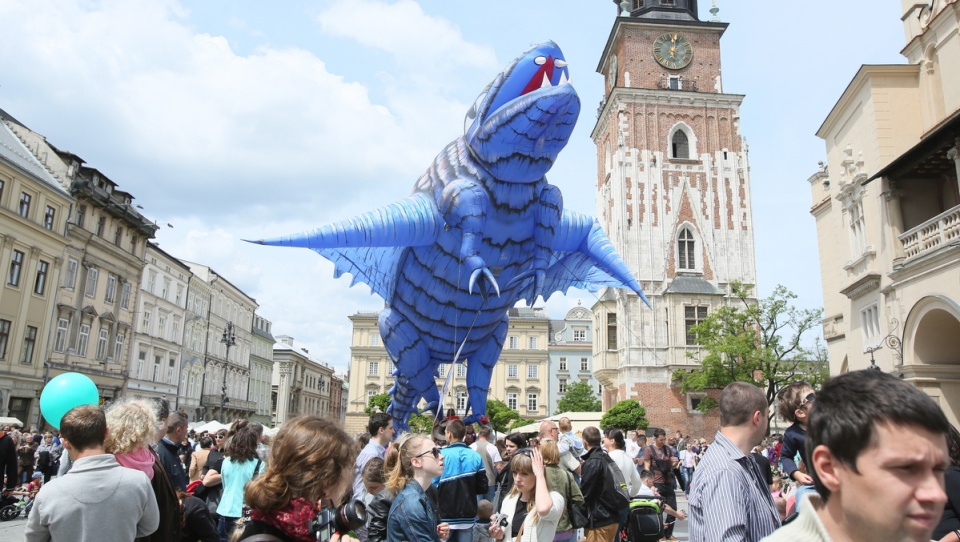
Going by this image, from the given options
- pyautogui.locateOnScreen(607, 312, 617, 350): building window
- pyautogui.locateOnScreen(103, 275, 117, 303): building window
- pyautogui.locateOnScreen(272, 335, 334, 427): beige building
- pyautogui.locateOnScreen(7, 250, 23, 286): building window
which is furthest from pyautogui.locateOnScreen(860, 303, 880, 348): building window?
pyautogui.locateOnScreen(272, 335, 334, 427): beige building

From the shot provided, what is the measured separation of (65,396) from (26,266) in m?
24.3

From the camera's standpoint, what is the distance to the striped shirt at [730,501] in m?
2.62

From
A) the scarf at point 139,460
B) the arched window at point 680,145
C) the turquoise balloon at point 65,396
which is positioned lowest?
the scarf at point 139,460

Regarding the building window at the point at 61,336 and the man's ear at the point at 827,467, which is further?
the building window at the point at 61,336

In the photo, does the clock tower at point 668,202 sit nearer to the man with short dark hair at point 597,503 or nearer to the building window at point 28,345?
the building window at point 28,345

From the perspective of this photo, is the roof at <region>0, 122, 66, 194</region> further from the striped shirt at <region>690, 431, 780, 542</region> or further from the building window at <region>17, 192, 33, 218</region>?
the striped shirt at <region>690, 431, 780, 542</region>

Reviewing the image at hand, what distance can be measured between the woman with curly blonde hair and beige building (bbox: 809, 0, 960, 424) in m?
14.7

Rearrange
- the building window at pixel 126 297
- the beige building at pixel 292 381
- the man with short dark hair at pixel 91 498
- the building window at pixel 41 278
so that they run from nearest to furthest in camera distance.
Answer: the man with short dark hair at pixel 91 498 → the building window at pixel 41 278 → the building window at pixel 126 297 → the beige building at pixel 292 381

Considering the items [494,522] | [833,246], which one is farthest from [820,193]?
[494,522]

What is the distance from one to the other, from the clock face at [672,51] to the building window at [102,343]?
3437 cm

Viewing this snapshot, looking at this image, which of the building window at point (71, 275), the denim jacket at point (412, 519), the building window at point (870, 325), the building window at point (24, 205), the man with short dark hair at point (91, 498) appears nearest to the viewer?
the man with short dark hair at point (91, 498)

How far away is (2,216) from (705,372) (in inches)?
1144

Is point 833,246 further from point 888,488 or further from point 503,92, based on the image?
point 888,488

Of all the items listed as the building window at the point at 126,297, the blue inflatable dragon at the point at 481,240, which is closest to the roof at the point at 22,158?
the building window at the point at 126,297
